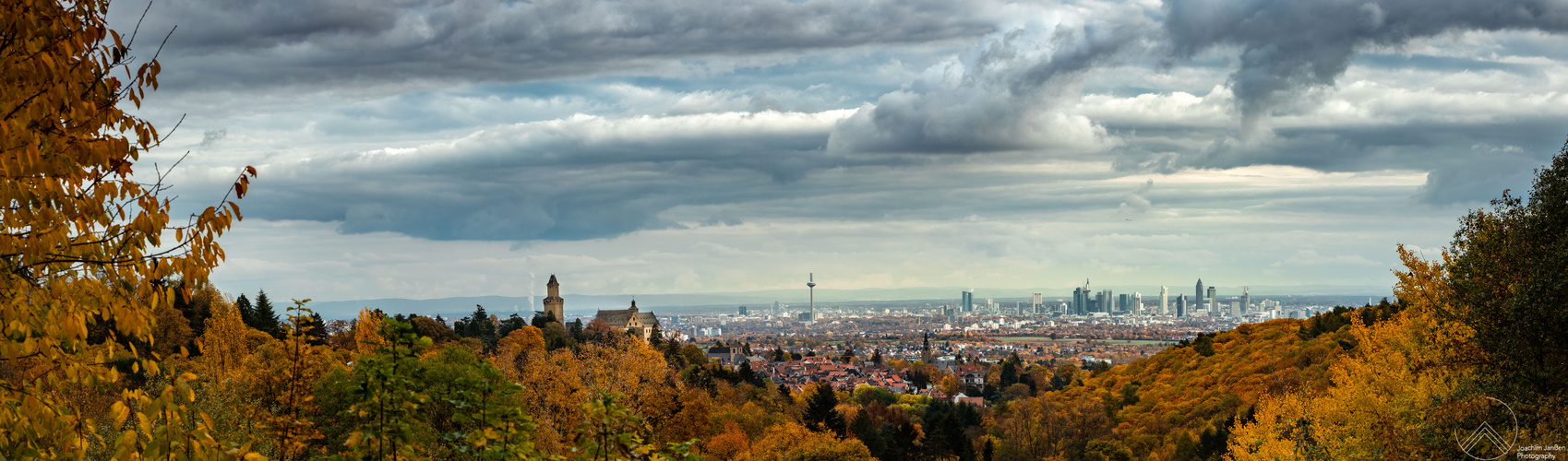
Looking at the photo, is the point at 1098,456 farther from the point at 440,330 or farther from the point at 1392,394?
the point at 440,330

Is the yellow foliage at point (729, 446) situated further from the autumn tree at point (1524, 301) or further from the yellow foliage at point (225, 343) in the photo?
the autumn tree at point (1524, 301)

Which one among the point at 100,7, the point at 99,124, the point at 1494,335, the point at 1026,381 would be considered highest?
the point at 100,7

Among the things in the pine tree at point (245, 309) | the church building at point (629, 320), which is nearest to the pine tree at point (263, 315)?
the pine tree at point (245, 309)

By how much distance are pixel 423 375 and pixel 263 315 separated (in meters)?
52.3

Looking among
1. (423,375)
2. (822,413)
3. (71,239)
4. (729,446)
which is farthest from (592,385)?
(71,239)

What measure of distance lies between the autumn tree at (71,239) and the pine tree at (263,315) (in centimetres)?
5032

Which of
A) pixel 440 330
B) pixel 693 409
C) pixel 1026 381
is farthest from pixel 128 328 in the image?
pixel 1026 381

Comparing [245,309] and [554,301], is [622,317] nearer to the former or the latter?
[554,301]

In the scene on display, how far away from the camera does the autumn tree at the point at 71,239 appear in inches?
186

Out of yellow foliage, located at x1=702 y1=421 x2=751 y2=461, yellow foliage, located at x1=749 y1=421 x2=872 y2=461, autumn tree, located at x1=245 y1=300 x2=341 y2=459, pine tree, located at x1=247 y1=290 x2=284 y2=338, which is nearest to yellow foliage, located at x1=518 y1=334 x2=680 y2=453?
yellow foliage, located at x1=702 y1=421 x2=751 y2=461

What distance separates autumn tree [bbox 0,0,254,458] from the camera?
4.72 meters

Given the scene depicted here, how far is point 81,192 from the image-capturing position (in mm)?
5125

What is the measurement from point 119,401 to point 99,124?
169 centimetres

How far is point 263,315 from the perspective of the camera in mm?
53031
